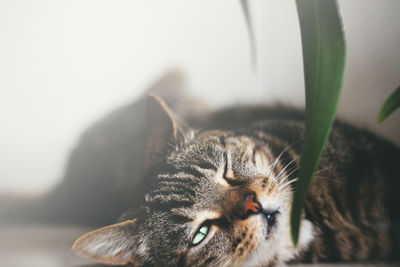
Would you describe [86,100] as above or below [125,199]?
above

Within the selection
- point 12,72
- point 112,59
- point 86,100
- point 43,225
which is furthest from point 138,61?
point 43,225

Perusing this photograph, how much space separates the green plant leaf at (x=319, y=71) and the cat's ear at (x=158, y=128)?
379 millimetres

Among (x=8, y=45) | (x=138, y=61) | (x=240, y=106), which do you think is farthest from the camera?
(x=240, y=106)

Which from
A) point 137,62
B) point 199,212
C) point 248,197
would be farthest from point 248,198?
point 137,62

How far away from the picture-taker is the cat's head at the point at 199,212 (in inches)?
26.7

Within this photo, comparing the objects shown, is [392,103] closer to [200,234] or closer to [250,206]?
[250,206]

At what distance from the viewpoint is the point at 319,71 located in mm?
480

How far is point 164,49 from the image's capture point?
80 cm

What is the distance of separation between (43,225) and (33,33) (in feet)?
1.48

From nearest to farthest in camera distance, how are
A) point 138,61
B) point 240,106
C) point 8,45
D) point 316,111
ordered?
point 316,111 < point 8,45 < point 138,61 < point 240,106

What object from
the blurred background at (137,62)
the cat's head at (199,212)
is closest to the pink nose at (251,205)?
the cat's head at (199,212)

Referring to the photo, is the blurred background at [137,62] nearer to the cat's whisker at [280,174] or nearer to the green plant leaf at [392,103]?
the cat's whisker at [280,174]

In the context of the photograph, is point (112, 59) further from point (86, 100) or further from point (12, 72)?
point (12, 72)

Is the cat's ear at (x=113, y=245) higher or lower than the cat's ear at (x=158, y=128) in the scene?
lower
